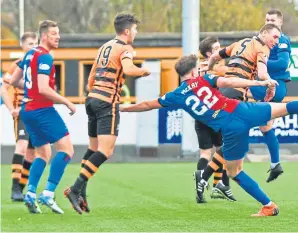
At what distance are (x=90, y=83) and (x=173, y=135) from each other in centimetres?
1141

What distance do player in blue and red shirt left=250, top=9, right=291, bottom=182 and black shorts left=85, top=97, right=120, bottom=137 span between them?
226 centimetres

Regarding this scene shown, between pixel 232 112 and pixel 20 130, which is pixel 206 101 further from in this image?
pixel 20 130

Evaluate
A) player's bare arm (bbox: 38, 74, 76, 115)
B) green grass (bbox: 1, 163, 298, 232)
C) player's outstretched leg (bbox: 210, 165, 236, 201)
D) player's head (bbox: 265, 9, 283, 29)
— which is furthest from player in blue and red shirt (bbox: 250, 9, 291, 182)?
player's bare arm (bbox: 38, 74, 76, 115)

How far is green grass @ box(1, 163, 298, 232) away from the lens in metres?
9.34

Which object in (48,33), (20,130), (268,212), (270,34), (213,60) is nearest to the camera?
(268,212)

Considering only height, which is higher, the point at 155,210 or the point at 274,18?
the point at 274,18

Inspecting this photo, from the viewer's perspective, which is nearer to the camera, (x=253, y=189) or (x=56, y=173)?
(x=253, y=189)

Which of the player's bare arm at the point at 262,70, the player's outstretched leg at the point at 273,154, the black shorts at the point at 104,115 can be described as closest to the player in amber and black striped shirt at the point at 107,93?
the black shorts at the point at 104,115

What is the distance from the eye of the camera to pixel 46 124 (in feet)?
35.2

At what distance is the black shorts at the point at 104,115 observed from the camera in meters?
10.7

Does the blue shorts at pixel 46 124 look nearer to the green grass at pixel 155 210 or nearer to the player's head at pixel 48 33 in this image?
the player's head at pixel 48 33

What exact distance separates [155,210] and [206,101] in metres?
1.37

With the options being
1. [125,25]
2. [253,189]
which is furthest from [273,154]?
[125,25]

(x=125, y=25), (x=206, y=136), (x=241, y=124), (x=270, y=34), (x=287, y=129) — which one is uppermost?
(x=125, y=25)
